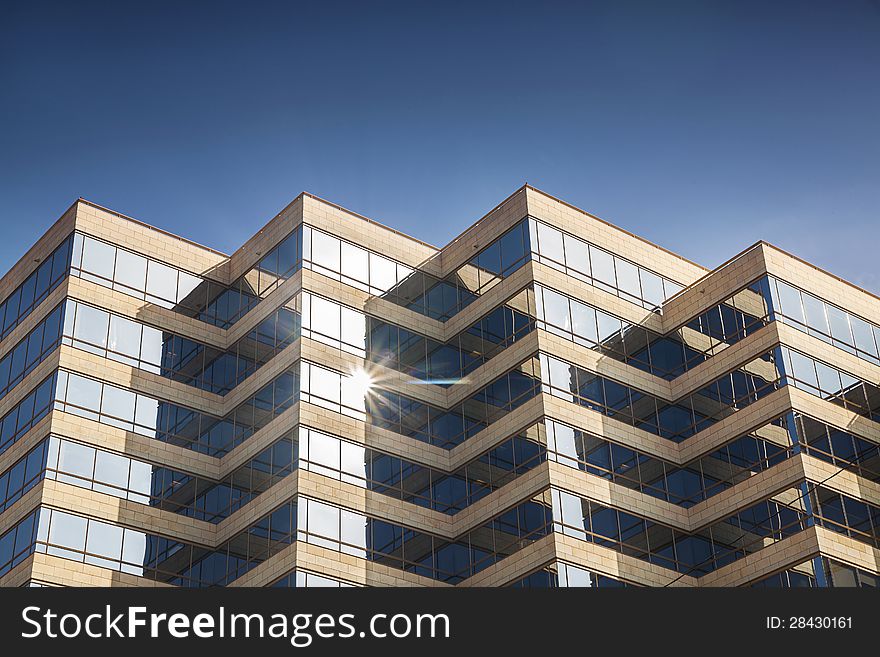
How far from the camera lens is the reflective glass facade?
203ft

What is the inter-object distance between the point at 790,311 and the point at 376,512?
21677mm

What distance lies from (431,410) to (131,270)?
16144mm

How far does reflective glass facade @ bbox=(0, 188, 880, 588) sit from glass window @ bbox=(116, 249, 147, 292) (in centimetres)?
14

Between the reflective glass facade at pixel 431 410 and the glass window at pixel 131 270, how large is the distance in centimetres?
14

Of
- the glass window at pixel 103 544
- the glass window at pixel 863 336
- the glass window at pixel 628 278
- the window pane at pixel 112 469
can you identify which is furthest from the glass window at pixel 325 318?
the glass window at pixel 863 336

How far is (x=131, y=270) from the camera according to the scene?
7006cm

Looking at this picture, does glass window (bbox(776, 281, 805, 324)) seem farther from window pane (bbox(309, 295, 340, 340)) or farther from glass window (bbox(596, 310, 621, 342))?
window pane (bbox(309, 295, 340, 340))

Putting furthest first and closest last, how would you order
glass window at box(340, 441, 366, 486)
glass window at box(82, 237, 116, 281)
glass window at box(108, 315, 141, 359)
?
glass window at box(82, 237, 116, 281)
glass window at box(108, 315, 141, 359)
glass window at box(340, 441, 366, 486)

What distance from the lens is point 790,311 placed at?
67.8m

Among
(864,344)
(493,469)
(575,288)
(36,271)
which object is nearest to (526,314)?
(575,288)

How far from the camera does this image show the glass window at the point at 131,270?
6963 centimetres

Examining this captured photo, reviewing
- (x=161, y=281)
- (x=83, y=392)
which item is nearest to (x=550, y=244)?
(x=161, y=281)

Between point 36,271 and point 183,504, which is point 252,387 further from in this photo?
point 36,271

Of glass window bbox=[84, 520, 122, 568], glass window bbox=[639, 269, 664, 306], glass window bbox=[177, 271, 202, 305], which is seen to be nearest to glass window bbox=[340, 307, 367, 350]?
glass window bbox=[177, 271, 202, 305]
